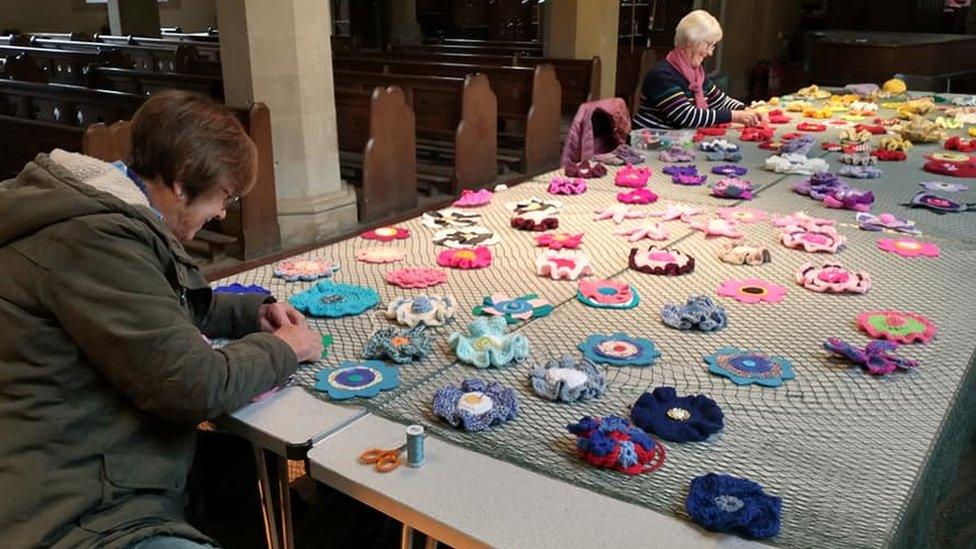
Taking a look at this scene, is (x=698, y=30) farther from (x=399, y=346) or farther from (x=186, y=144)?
(x=186, y=144)

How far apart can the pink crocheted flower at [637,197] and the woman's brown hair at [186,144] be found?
2018 mm

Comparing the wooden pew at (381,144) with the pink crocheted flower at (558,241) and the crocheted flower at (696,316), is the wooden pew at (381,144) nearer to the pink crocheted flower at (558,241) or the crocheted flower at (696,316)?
the pink crocheted flower at (558,241)

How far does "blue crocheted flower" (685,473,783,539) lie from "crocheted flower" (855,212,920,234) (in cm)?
194

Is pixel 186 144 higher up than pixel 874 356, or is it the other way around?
pixel 186 144

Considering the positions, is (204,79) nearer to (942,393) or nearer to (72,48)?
(72,48)

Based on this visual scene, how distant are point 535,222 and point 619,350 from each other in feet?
3.57

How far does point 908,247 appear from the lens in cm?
285

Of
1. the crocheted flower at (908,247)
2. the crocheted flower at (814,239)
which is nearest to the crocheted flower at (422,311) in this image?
the crocheted flower at (814,239)

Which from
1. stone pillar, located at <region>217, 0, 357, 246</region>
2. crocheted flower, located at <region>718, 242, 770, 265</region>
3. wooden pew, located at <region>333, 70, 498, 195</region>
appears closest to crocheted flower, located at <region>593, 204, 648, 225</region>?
crocheted flower, located at <region>718, 242, 770, 265</region>

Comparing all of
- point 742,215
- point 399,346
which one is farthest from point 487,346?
point 742,215

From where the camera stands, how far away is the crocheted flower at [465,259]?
2.67 meters

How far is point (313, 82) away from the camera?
19.0ft

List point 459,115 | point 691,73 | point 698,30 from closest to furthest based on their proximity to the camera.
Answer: point 698,30
point 691,73
point 459,115

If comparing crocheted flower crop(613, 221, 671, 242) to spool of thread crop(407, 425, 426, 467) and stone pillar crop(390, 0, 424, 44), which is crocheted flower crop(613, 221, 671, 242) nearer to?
spool of thread crop(407, 425, 426, 467)
